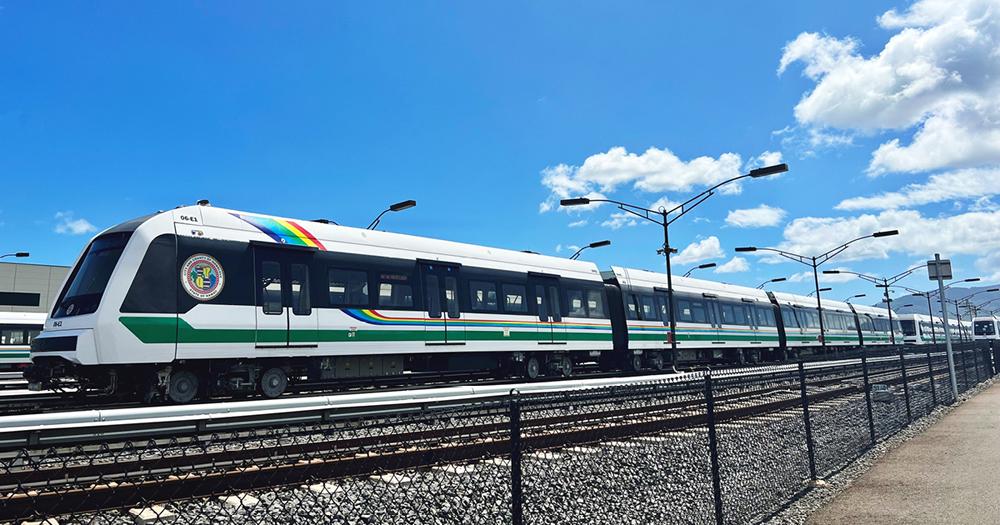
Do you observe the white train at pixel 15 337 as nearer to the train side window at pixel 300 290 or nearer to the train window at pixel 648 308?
the train side window at pixel 300 290

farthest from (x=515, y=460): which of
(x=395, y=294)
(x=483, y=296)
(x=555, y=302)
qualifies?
(x=555, y=302)

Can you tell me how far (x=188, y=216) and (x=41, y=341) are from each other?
11.1 feet

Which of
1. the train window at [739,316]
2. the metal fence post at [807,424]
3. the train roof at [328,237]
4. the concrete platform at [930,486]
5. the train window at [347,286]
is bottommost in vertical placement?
the concrete platform at [930,486]

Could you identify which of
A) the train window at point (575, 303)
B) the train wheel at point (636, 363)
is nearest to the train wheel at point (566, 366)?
the train window at point (575, 303)

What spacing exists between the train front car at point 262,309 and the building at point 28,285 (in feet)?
160

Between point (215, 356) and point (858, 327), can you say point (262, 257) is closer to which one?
point (215, 356)

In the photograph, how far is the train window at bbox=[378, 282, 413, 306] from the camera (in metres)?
14.6

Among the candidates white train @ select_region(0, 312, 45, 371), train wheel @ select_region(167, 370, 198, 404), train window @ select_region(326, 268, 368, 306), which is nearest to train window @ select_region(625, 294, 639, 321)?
train window @ select_region(326, 268, 368, 306)

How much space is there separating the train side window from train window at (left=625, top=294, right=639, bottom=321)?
12611 mm

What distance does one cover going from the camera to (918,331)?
6012cm

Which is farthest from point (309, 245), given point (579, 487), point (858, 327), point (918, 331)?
point (918, 331)

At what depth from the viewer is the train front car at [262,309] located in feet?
36.3

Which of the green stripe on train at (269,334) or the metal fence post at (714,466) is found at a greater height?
the green stripe on train at (269,334)

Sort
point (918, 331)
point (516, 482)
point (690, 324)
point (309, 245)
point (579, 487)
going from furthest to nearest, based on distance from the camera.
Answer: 1. point (918, 331)
2. point (690, 324)
3. point (309, 245)
4. point (579, 487)
5. point (516, 482)
